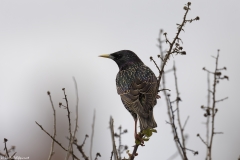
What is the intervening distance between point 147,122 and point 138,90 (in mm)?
827

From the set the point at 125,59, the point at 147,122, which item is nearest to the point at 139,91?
the point at 147,122

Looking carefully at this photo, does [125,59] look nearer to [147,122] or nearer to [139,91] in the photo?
[139,91]

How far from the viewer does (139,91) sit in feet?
25.3

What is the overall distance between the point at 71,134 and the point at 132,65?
129 inches

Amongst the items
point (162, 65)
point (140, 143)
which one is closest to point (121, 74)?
point (162, 65)

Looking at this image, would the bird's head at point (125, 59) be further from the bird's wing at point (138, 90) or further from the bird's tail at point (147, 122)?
the bird's tail at point (147, 122)

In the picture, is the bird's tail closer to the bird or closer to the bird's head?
the bird

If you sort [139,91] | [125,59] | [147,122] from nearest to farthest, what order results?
[147,122], [139,91], [125,59]

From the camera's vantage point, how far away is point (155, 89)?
7418mm

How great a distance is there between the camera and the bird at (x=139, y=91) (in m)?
7.28

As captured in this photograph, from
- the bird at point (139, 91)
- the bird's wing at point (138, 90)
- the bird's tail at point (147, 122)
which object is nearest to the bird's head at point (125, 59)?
the bird at point (139, 91)

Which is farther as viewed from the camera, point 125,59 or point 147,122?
point 125,59

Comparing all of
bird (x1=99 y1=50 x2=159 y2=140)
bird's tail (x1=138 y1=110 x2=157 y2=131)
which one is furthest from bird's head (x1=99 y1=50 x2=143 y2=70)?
bird's tail (x1=138 y1=110 x2=157 y2=131)

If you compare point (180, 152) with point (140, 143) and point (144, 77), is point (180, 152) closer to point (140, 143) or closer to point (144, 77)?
point (140, 143)
